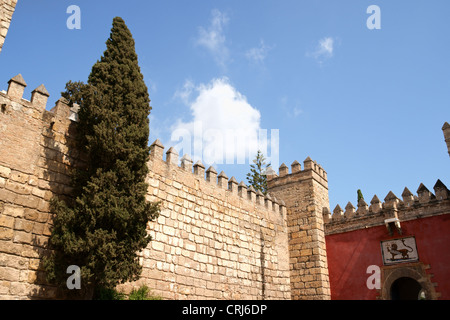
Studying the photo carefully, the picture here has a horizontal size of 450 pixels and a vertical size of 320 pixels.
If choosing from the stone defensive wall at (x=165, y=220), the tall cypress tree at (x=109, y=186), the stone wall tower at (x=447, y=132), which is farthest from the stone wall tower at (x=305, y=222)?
the tall cypress tree at (x=109, y=186)

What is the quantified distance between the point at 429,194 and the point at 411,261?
222 centimetres

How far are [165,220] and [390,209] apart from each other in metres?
7.68

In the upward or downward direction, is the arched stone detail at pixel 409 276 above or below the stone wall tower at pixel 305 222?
below

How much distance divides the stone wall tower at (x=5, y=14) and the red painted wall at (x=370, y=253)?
458 inches

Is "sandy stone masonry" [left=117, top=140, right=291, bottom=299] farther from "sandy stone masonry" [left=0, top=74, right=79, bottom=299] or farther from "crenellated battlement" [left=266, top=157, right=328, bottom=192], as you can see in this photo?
"sandy stone masonry" [left=0, top=74, right=79, bottom=299]

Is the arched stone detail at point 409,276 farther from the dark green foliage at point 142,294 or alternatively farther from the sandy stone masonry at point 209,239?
the dark green foliage at point 142,294

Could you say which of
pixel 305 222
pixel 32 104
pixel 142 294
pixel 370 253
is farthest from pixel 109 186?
pixel 370 253

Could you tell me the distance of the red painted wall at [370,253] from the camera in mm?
10906

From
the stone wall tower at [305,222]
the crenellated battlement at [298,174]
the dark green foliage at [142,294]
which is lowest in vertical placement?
the dark green foliage at [142,294]

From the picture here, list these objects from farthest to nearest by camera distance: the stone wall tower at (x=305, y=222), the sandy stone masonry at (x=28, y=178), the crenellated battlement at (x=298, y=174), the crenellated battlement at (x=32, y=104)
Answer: the crenellated battlement at (x=298, y=174), the stone wall tower at (x=305, y=222), the crenellated battlement at (x=32, y=104), the sandy stone masonry at (x=28, y=178)

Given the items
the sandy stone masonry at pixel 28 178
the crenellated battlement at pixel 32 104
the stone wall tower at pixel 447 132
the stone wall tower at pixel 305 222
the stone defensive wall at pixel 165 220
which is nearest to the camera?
the sandy stone masonry at pixel 28 178

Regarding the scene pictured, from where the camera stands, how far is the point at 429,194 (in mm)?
11734

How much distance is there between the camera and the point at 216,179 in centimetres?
1130
